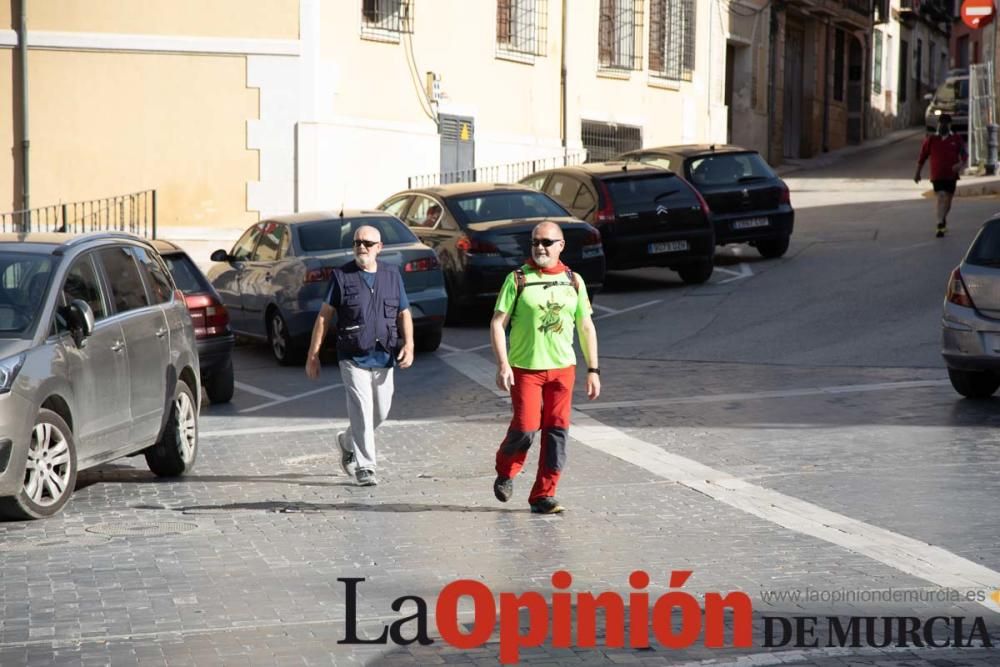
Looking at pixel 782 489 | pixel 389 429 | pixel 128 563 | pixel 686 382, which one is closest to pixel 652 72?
pixel 686 382

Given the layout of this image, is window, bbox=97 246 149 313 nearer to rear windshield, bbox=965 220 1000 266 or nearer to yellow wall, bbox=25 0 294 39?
rear windshield, bbox=965 220 1000 266

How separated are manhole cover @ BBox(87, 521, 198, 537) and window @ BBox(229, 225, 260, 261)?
31.2 ft

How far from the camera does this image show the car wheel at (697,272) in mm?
22938

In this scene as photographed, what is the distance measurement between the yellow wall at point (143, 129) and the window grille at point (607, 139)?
9.66 meters

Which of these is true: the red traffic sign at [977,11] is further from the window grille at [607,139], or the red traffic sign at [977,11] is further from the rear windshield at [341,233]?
the rear windshield at [341,233]

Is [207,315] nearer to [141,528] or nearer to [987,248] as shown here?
[141,528]

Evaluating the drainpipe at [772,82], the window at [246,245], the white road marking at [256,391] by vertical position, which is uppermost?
the drainpipe at [772,82]

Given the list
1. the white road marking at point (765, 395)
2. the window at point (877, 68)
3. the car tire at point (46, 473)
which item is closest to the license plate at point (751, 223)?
the white road marking at point (765, 395)

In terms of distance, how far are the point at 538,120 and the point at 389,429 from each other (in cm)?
1903

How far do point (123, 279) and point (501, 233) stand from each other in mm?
9269

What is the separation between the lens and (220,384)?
49.9 feet

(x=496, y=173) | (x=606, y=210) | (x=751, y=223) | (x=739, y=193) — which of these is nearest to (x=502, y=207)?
(x=606, y=210)

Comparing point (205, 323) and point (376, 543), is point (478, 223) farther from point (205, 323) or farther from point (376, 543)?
point (376, 543)

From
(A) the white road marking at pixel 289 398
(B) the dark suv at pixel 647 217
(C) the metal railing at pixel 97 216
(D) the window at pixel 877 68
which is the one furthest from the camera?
(D) the window at pixel 877 68
